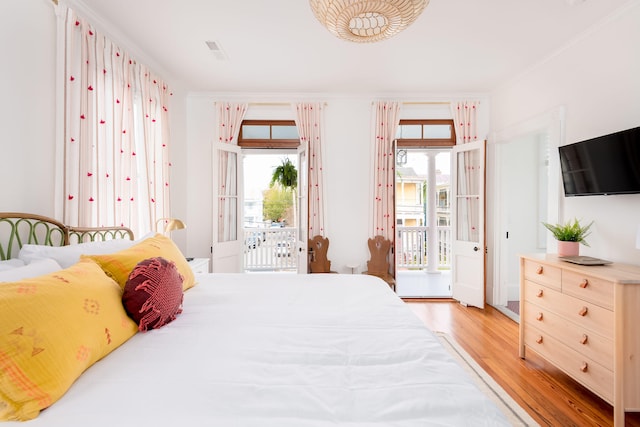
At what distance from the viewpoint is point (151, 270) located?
1.38 metres

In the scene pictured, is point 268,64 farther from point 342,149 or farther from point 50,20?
point 50,20

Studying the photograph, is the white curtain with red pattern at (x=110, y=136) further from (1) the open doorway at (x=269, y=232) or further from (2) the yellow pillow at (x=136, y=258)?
(1) the open doorway at (x=269, y=232)

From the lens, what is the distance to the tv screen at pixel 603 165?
6.51 ft

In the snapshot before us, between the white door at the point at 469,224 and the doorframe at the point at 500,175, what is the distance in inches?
9.9

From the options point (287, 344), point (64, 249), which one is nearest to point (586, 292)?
point (287, 344)

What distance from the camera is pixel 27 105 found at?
1751mm

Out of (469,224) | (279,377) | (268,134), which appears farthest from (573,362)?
(268,134)

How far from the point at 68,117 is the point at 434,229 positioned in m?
4.77

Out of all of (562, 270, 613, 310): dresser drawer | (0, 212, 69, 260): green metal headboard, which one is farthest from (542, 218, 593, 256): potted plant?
(0, 212, 69, 260): green metal headboard

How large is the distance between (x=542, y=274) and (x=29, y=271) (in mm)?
3292

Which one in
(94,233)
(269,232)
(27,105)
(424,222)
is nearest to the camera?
(27,105)

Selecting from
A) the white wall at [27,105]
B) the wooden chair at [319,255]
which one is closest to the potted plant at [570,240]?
the wooden chair at [319,255]

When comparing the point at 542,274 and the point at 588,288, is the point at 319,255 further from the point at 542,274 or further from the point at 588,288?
the point at 588,288

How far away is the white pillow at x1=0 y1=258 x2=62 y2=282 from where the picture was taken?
1.15 m
